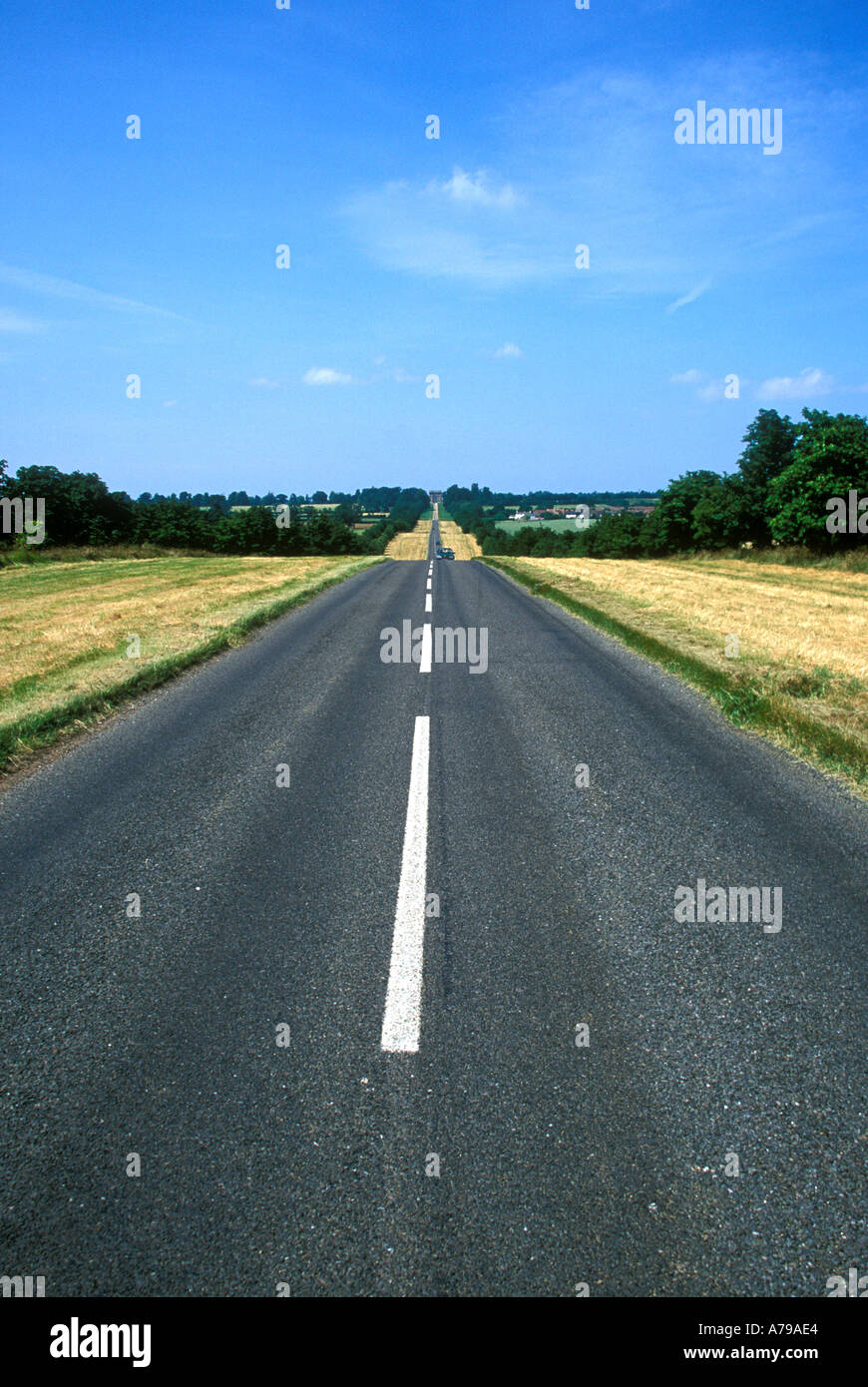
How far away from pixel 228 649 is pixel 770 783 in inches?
407

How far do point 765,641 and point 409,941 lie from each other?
40.5ft

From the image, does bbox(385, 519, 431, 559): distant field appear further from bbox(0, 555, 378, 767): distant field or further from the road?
the road

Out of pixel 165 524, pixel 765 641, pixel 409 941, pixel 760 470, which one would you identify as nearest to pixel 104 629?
pixel 765 641

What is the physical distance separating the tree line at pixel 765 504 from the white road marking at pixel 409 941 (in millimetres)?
37312

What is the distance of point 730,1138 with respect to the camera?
2861 millimetres

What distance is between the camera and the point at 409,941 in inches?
167

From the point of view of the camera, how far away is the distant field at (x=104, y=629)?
31.4ft

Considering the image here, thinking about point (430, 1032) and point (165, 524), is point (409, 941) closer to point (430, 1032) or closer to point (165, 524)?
point (430, 1032)

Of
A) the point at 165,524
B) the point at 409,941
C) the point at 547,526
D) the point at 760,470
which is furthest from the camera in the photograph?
the point at 547,526

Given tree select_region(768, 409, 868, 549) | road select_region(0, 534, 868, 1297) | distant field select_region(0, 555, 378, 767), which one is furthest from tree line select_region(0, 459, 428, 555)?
road select_region(0, 534, 868, 1297)

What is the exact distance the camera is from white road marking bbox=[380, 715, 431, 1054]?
348 cm

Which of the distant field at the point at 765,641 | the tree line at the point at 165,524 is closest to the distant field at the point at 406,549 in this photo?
the tree line at the point at 165,524

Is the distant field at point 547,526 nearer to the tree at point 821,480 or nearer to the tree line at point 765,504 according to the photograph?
the tree line at point 765,504
